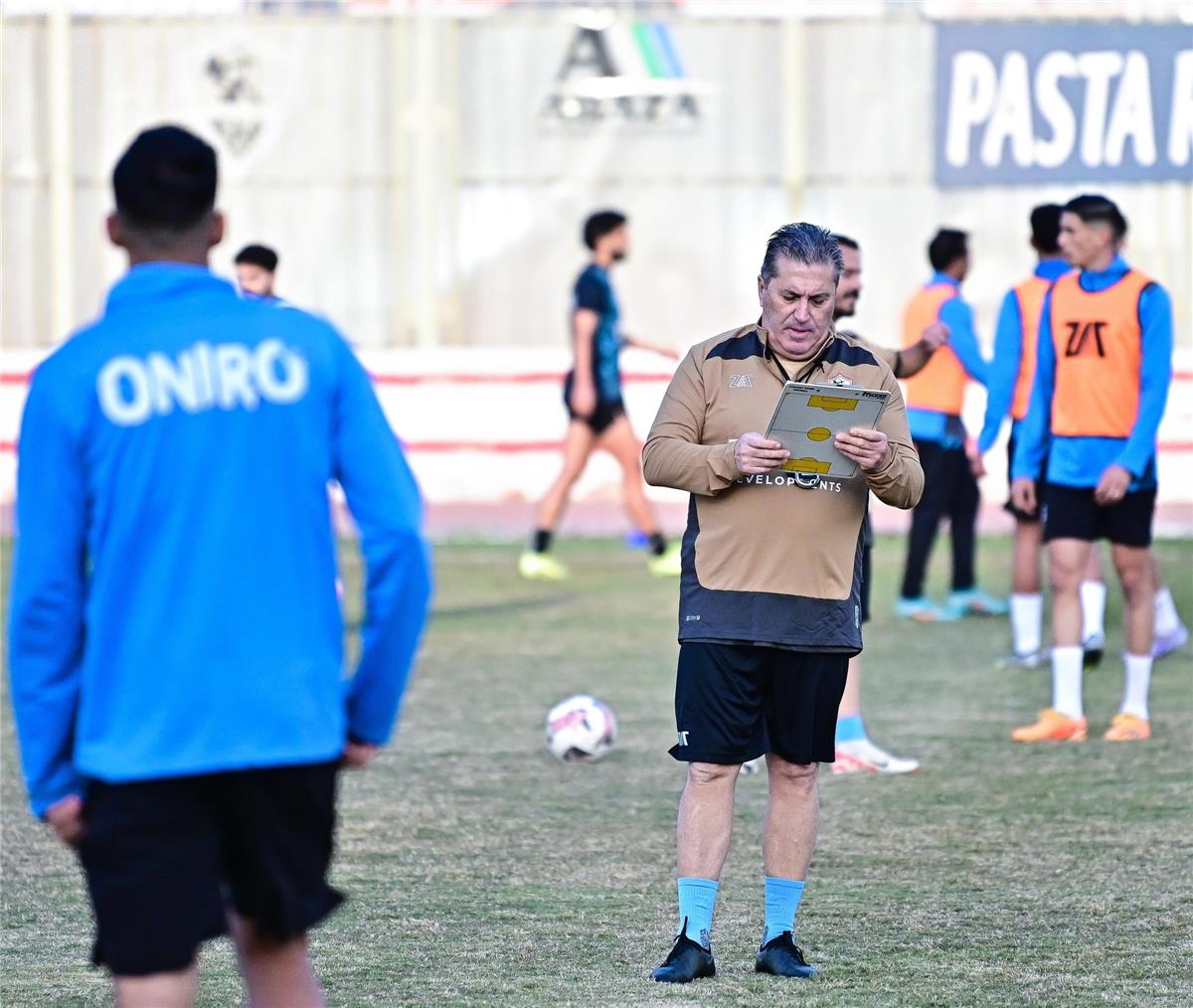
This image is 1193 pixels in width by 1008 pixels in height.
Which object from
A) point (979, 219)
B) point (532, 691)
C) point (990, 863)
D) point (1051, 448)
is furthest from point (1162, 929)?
point (979, 219)

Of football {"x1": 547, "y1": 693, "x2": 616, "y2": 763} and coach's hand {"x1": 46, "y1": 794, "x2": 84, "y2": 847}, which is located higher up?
coach's hand {"x1": 46, "y1": 794, "x2": 84, "y2": 847}

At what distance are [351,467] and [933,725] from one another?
611 centimetres

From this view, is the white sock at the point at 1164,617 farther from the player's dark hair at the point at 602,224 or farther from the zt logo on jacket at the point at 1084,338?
the player's dark hair at the point at 602,224

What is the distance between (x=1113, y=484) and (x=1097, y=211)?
1050 mm

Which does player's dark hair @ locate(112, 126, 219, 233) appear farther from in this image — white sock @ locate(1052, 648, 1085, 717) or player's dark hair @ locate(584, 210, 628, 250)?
player's dark hair @ locate(584, 210, 628, 250)

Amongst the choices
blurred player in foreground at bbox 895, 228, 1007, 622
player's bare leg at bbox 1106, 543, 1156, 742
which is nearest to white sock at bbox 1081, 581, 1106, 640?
blurred player in foreground at bbox 895, 228, 1007, 622

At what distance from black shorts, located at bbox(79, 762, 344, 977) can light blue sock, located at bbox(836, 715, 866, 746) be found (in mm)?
Answer: 4887

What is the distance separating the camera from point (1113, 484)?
8281 millimetres

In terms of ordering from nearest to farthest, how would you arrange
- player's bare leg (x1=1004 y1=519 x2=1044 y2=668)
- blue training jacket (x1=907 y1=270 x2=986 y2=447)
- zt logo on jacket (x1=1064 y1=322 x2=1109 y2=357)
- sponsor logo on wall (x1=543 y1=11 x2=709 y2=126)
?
zt logo on jacket (x1=1064 y1=322 x2=1109 y2=357), player's bare leg (x1=1004 y1=519 x2=1044 y2=668), blue training jacket (x1=907 y1=270 x2=986 y2=447), sponsor logo on wall (x1=543 y1=11 x2=709 y2=126)

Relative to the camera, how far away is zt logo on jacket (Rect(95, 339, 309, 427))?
331 cm

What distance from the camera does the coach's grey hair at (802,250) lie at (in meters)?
5.18

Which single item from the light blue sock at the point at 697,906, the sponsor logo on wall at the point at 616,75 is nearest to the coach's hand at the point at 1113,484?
the light blue sock at the point at 697,906

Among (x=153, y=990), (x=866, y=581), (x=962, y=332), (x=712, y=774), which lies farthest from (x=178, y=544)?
(x=962, y=332)

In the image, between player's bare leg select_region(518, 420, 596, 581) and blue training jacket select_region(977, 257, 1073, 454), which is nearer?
blue training jacket select_region(977, 257, 1073, 454)
